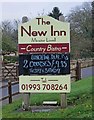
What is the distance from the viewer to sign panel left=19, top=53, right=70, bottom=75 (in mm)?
10430

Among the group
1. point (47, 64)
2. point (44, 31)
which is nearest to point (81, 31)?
point (44, 31)

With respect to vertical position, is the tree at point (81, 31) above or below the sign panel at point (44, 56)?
above

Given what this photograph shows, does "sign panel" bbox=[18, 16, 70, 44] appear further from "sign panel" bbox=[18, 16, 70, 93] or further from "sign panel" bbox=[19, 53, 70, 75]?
"sign panel" bbox=[19, 53, 70, 75]

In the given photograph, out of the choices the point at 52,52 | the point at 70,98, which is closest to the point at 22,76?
the point at 52,52

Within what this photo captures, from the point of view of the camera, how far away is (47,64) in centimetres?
1046

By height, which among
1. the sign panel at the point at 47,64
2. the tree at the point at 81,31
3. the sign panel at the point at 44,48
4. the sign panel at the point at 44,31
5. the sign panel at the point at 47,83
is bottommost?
the sign panel at the point at 47,83

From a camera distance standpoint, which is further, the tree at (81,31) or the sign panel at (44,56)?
the tree at (81,31)

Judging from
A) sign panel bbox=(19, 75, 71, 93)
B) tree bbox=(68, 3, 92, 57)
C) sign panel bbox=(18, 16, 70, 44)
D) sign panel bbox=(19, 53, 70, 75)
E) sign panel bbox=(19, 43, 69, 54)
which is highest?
tree bbox=(68, 3, 92, 57)

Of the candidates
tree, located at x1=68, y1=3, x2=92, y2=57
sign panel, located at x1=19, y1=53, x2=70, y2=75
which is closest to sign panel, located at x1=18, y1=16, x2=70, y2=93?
sign panel, located at x1=19, y1=53, x2=70, y2=75

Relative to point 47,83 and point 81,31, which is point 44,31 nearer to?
point 47,83

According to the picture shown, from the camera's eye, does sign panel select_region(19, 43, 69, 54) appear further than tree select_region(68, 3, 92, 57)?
No

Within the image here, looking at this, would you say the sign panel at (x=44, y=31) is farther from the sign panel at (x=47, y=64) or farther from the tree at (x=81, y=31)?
the tree at (x=81, y=31)

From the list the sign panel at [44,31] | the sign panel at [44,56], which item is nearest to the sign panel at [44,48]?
the sign panel at [44,56]

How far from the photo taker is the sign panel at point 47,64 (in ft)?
34.2
